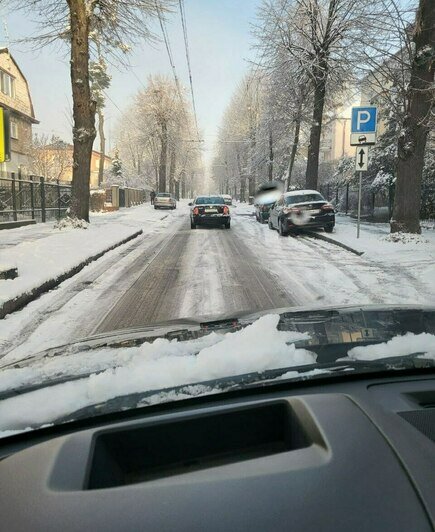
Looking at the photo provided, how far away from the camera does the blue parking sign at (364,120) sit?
1245 cm

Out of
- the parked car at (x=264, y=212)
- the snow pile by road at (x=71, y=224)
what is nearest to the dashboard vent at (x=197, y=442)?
the snow pile by road at (x=71, y=224)

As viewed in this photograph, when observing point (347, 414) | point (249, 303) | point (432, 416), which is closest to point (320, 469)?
point (347, 414)

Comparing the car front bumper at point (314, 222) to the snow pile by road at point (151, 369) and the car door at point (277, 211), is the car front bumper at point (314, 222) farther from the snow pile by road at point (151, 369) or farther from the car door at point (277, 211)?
the snow pile by road at point (151, 369)

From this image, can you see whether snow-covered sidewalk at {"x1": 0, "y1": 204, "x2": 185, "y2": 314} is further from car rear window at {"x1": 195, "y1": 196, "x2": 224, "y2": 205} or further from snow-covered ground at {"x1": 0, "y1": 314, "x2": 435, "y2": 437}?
car rear window at {"x1": 195, "y1": 196, "x2": 224, "y2": 205}

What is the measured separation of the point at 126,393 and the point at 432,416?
0.91 metres

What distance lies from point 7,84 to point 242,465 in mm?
42166

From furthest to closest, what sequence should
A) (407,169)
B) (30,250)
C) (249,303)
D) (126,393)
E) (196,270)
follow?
(407,169) < (30,250) < (196,270) < (249,303) < (126,393)

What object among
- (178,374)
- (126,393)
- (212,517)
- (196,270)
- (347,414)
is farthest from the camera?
(196,270)

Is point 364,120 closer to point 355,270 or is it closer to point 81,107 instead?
point 355,270

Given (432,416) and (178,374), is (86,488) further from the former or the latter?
(432,416)

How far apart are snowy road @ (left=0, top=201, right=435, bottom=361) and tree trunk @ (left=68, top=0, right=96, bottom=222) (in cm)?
556

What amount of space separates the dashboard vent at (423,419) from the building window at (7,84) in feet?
133

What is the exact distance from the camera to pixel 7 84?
37.1m

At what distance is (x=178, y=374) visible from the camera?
1.64 m
